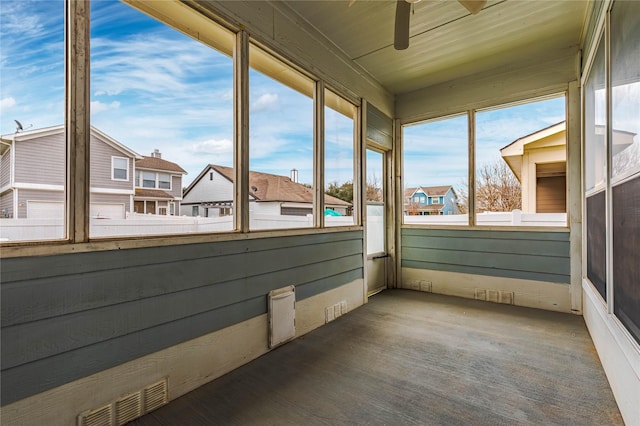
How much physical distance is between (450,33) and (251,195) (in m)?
2.69

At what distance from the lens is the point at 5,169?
148 cm

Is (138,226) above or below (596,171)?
below

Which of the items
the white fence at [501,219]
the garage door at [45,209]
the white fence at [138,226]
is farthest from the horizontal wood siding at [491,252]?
the garage door at [45,209]

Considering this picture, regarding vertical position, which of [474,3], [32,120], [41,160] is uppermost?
[474,3]

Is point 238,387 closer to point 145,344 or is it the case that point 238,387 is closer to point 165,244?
point 145,344

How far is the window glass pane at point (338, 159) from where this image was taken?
3412mm

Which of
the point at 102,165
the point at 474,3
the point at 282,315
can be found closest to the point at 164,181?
the point at 102,165

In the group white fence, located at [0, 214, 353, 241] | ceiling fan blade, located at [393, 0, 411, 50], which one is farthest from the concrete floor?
ceiling fan blade, located at [393, 0, 411, 50]

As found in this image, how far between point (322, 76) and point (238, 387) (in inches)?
116

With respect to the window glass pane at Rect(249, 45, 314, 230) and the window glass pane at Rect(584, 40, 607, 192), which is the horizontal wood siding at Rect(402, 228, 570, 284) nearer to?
the window glass pane at Rect(584, 40, 607, 192)

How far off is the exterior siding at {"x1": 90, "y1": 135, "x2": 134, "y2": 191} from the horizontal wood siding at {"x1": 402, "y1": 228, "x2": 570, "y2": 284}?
3.89 meters

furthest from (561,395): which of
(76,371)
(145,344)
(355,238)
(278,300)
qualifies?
(76,371)

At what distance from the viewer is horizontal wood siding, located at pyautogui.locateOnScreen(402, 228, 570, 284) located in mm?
3574

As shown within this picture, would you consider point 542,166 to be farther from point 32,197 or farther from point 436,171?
point 32,197
